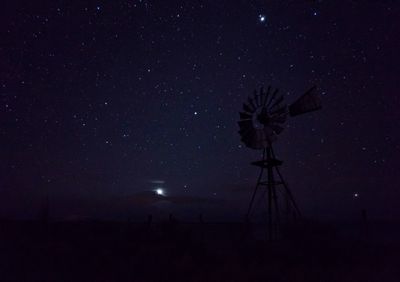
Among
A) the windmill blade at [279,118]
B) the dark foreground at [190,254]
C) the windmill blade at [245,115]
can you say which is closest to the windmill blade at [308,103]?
the windmill blade at [279,118]

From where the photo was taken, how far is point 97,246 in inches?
857

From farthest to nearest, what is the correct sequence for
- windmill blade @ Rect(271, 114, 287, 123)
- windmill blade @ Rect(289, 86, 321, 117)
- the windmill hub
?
the windmill hub, windmill blade @ Rect(271, 114, 287, 123), windmill blade @ Rect(289, 86, 321, 117)

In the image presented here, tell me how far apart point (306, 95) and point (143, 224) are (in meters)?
12.7

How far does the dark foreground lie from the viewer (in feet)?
58.1

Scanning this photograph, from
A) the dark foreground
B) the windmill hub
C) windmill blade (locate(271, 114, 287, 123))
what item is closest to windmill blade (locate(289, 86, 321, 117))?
Result: windmill blade (locate(271, 114, 287, 123))

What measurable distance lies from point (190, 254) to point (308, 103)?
10.6 meters

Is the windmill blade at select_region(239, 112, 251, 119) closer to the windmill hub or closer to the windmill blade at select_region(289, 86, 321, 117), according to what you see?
the windmill hub

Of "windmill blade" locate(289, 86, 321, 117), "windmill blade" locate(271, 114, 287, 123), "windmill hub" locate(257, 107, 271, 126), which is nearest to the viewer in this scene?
"windmill blade" locate(289, 86, 321, 117)

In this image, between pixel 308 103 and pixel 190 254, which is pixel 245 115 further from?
pixel 190 254

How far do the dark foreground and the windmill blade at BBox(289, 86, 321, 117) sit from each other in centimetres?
698

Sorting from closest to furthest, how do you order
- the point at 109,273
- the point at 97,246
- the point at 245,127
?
the point at 109,273
the point at 97,246
the point at 245,127

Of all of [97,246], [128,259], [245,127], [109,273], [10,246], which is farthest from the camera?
[245,127]

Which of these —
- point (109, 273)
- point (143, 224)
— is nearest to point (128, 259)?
point (109, 273)

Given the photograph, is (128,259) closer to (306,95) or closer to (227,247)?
(227,247)
